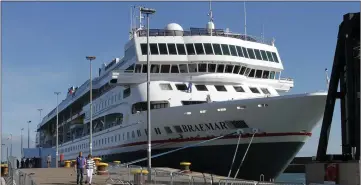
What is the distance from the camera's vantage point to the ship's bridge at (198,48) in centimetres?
3622

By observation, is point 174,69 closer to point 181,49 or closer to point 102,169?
point 181,49

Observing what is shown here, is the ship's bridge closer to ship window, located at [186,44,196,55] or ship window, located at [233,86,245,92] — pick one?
ship window, located at [186,44,196,55]

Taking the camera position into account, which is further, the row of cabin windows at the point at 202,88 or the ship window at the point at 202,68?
the ship window at the point at 202,68

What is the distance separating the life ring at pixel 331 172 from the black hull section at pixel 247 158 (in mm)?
13719

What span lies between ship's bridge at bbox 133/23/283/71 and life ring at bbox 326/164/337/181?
2083cm

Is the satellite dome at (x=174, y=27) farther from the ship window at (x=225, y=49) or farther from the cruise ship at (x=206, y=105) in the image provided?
the ship window at (x=225, y=49)

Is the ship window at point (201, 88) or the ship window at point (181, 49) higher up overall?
the ship window at point (181, 49)

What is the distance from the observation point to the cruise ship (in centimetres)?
2928

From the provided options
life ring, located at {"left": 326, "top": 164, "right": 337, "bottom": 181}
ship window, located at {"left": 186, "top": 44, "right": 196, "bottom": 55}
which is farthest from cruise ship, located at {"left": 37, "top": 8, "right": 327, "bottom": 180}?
life ring, located at {"left": 326, "top": 164, "right": 337, "bottom": 181}

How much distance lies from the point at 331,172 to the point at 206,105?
15.6m

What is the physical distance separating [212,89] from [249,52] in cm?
435

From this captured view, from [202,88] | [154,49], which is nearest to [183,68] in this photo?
[202,88]

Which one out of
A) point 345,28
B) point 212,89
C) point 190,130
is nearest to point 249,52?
point 212,89

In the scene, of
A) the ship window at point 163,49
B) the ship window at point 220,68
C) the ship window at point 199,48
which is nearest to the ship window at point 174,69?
the ship window at point 163,49
